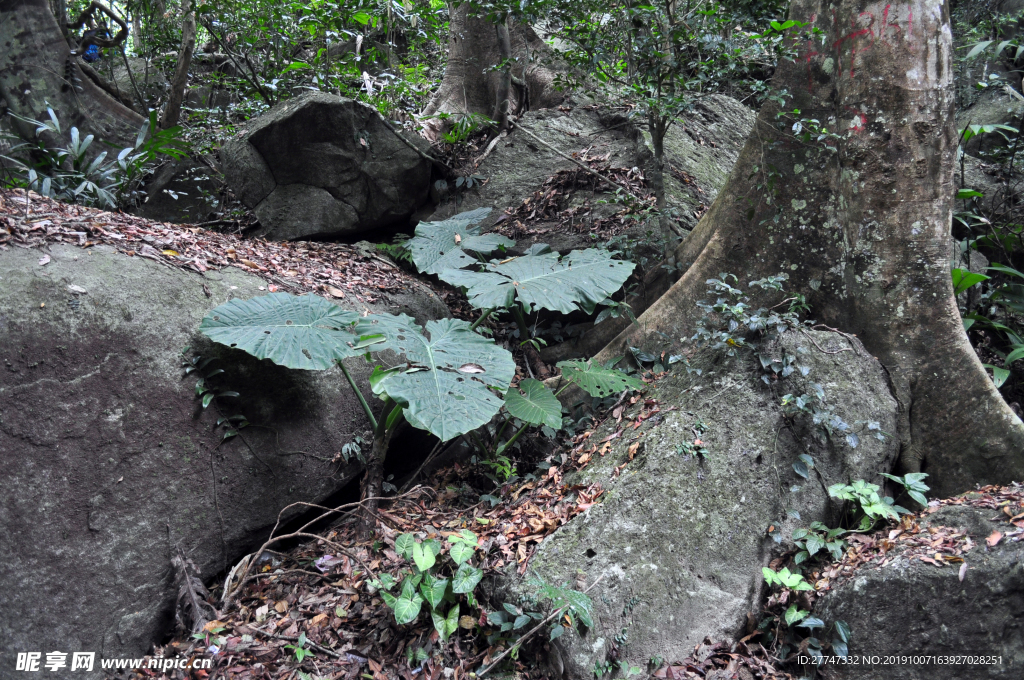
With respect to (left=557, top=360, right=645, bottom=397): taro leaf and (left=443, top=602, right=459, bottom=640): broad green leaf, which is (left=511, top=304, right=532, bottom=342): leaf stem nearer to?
(left=557, top=360, right=645, bottom=397): taro leaf

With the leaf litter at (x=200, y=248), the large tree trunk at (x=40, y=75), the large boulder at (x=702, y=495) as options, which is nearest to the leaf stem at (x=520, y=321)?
the leaf litter at (x=200, y=248)

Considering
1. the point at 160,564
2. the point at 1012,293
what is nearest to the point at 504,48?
the point at 1012,293

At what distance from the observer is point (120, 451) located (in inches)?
132

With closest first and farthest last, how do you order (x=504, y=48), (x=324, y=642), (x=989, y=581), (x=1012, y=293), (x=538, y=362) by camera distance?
(x=989, y=581) < (x=324, y=642) < (x=1012, y=293) < (x=538, y=362) < (x=504, y=48)

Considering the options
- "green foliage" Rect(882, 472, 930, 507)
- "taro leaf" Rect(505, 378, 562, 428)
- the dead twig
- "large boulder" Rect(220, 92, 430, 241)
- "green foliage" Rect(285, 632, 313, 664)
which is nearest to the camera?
"green foliage" Rect(285, 632, 313, 664)

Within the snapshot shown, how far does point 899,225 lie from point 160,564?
490 centimetres

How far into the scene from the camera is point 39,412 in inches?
126

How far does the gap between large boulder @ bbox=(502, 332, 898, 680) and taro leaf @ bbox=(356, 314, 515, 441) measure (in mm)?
847

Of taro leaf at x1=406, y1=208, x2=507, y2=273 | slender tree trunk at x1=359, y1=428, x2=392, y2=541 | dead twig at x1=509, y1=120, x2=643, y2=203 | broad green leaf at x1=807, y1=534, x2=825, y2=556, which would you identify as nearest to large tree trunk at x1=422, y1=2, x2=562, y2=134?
dead twig at x1=509, y1=120, x2=643, y2=203

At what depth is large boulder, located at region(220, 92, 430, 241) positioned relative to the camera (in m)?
6.04

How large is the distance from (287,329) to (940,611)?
3.66 m

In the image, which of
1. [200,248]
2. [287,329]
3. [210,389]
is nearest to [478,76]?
[200,248]

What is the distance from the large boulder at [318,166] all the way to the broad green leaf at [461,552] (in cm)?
408

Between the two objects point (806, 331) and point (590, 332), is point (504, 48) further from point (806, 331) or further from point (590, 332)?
point (806, 331)
